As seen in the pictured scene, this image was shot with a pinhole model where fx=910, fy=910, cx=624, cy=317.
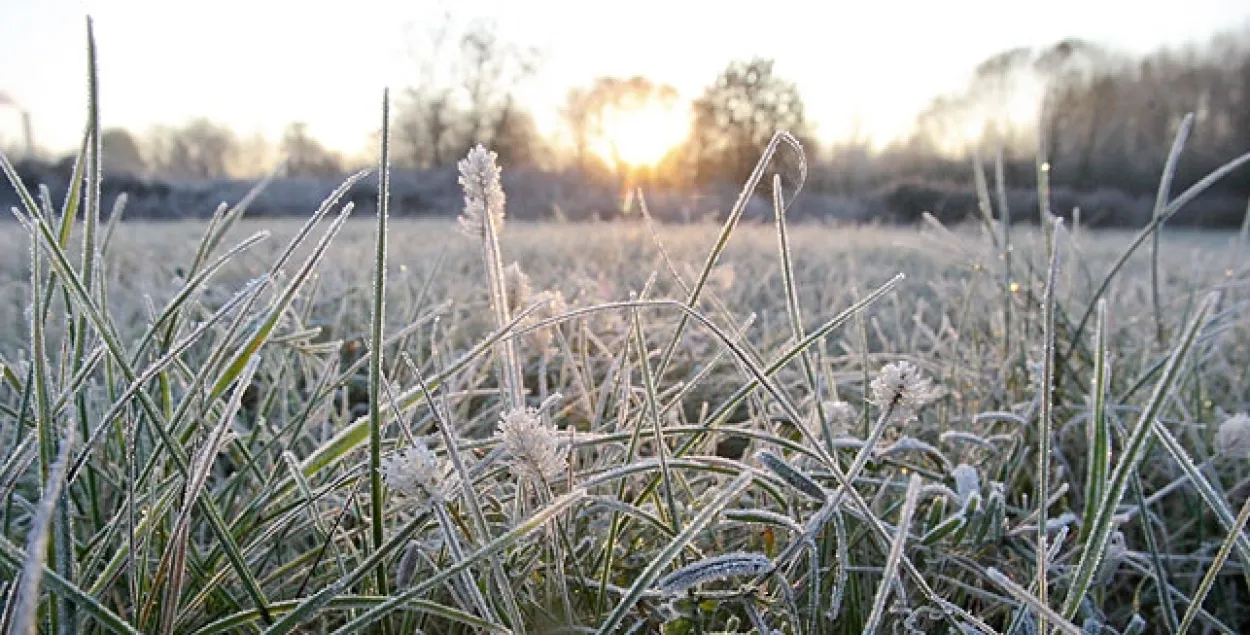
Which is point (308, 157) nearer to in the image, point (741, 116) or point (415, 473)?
point (741, 116)

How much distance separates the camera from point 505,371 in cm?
57

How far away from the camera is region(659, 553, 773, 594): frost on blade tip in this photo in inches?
15.3

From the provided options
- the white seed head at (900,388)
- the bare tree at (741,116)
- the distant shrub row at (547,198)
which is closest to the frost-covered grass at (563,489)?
the white seed head at (900,388)

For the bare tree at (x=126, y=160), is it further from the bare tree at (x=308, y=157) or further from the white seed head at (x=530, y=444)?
the white seed head at (x=530, y=444)

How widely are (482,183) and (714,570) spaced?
0.25 meters

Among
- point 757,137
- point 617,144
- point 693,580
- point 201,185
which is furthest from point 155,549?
point 201,185

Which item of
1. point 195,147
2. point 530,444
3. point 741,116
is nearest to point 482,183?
point 530,444

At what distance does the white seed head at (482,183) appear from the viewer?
0.50 m

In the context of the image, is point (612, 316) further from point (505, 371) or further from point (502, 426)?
point (502, 426)

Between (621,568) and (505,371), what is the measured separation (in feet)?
0.48

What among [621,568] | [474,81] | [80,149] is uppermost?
[474,81]

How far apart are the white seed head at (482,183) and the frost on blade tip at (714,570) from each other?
0.24 meters

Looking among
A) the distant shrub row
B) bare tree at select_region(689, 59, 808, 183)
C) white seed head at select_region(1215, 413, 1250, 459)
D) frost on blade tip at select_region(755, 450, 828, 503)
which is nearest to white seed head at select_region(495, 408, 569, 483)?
frost on blade tip at select_region(755, 450, 828, 503)

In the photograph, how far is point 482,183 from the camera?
51 centimetres
